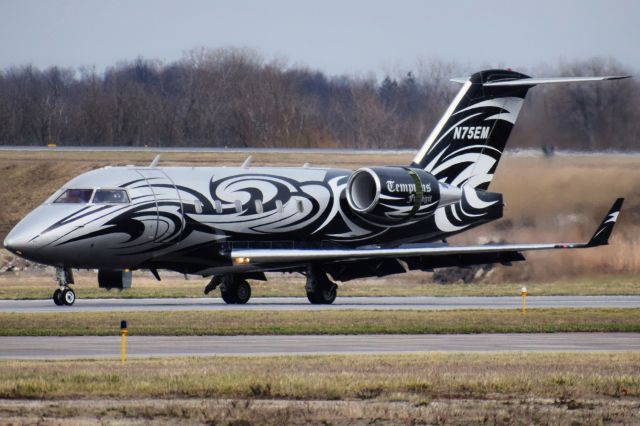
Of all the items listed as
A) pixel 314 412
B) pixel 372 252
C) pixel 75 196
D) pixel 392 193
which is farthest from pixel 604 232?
pixel 314 412

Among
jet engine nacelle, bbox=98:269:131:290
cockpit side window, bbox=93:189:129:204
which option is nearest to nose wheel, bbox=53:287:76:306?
jet engine nacelle, bbox=98:269:131:290

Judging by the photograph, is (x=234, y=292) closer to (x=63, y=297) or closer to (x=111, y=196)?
(x=111, y=196)

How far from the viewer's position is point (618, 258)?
48438mm

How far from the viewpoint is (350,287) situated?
165 feet

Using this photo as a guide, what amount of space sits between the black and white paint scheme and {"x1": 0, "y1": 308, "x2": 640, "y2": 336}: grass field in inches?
147

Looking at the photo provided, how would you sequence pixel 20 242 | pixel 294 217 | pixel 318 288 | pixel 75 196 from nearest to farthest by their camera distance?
pixel 20 242
pixel 75 196
pixel 318 288
pixel 294 217

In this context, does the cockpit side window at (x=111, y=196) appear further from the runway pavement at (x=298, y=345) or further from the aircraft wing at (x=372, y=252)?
the runway pavement at (x=298, y=345)

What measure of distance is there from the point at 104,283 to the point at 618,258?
63.3 ft

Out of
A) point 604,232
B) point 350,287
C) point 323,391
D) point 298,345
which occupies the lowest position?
point 350,287

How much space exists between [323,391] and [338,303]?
2169 cm

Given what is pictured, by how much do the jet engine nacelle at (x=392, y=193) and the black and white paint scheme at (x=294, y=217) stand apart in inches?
1.7

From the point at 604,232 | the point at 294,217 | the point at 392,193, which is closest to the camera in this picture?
the point at 604,232

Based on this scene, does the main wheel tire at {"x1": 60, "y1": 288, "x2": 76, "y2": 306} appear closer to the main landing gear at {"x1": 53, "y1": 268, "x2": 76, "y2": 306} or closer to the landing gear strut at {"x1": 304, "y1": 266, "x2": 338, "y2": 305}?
the main landing gear at {"x1": 53, "y1": 268, "x2": 76, "y2": 306}

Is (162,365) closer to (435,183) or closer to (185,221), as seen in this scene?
(185,221)
